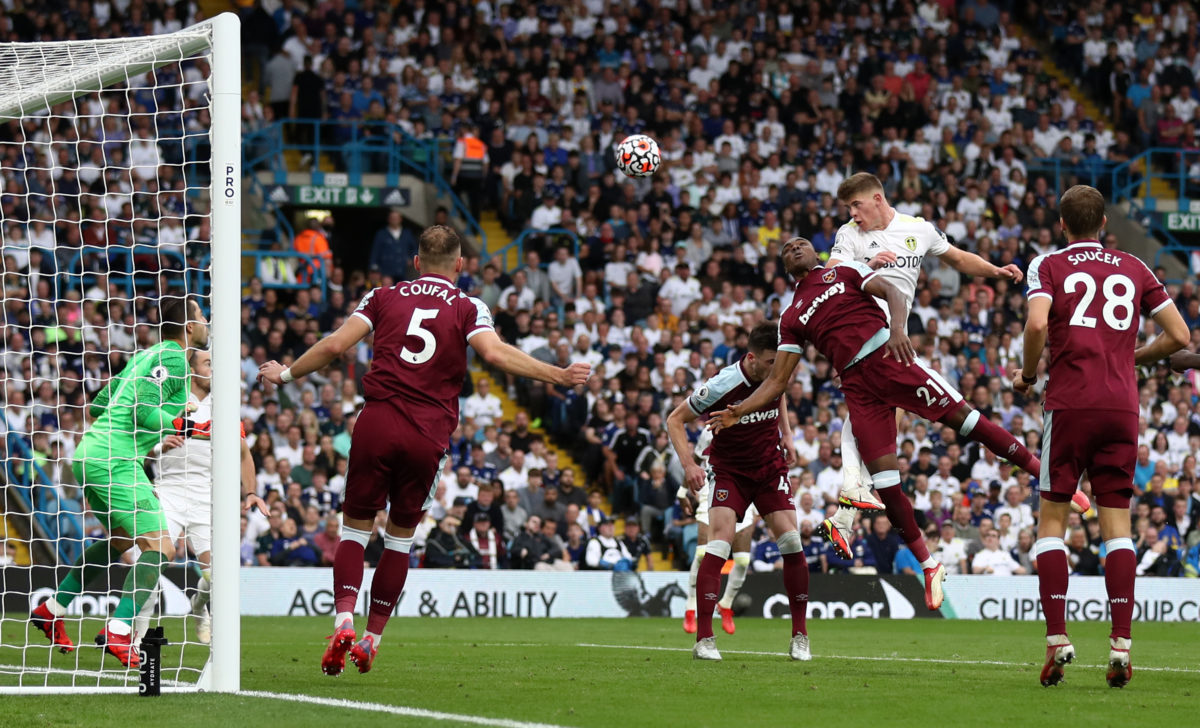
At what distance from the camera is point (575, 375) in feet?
27.6

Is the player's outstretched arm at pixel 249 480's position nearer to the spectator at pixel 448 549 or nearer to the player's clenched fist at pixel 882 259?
the player's clenched fist at pixel 882 259

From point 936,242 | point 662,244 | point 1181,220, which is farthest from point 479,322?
point 1181,220

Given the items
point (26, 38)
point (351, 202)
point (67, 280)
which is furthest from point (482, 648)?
point (26, 38)

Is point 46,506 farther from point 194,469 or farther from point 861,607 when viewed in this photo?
point 861,607

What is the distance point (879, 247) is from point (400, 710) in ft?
19.1

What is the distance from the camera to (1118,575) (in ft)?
28.9

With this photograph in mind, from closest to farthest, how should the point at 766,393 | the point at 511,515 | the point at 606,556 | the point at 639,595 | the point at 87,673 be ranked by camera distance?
the point at 87,673
the point at 766,393
the point at 639,595
the point at 606,556
the point at 511,515

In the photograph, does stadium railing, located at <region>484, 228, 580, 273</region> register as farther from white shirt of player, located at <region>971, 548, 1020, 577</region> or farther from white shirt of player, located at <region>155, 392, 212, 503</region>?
white shirt of player, located at <region>155, 392, 212, 503</region>

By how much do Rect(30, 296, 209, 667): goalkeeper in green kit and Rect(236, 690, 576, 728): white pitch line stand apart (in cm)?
245

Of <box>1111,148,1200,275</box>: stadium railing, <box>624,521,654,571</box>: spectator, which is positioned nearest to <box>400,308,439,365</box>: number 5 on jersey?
<box>624,521,654,571</box>: spectator

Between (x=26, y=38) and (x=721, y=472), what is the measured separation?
1882cm

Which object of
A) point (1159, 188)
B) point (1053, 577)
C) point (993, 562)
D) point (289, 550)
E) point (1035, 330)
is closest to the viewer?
point (1035, 330)

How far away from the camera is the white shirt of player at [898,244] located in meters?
11.7

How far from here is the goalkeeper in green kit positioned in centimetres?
1074
